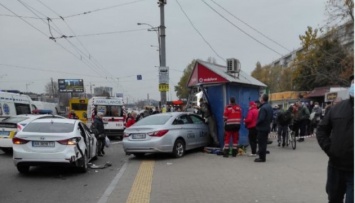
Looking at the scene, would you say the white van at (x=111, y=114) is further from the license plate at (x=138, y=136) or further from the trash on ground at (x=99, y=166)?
the trash on ground at (x=99, y=166)

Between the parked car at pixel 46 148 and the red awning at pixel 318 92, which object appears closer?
the parked car at pixel 46 148

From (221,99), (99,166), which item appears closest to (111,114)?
(221,99)

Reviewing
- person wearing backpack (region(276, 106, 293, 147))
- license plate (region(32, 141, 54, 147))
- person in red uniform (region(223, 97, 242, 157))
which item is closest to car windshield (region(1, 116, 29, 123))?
license plate (region(32, 141, 54, 147))

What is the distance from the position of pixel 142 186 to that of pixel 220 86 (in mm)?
7025

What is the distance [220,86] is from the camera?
14812 mm

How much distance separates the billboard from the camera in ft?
274

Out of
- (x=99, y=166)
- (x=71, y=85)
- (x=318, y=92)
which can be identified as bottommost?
(x=99, y=166)

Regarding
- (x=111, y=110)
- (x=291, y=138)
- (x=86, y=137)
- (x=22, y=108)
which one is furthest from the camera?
(x=111, y=110)

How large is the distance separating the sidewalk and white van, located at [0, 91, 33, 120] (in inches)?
368

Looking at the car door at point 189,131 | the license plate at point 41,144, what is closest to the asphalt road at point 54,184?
the license plate at point 41,144

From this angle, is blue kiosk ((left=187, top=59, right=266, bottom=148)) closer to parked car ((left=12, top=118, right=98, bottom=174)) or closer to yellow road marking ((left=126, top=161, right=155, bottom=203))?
yellow road marking ((left=126, top=161, right=155, bottom=203))

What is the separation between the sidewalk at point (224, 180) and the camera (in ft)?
24.2

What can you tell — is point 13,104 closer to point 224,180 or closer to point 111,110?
point 111,110

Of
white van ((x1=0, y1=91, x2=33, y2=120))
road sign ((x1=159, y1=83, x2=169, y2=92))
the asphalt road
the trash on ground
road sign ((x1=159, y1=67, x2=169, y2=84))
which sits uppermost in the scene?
road sign ((x1=159, y1=67, x2=169, y2=84))
